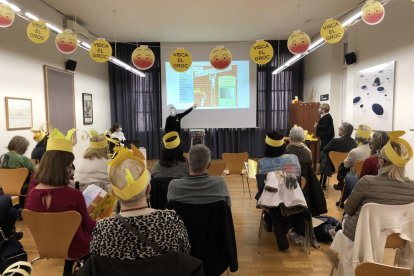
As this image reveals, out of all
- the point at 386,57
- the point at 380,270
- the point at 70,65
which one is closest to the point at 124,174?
the point at 380,270

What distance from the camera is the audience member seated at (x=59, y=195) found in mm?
2064

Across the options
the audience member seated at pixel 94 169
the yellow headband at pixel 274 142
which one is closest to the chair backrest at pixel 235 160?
the yellow headband at pixel 274 142

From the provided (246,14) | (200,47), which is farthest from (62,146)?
(200,47)

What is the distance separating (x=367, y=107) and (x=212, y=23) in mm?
3873

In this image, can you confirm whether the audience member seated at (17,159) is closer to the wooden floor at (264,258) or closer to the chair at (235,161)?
the wooden floor at (264,258)

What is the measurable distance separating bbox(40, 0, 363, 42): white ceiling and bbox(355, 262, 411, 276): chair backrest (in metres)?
5.37

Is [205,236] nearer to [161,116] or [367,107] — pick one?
[367,107]

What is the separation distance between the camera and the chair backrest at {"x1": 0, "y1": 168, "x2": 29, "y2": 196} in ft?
11.7

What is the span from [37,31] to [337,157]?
15.2 ft

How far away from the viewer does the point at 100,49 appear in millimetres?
5195

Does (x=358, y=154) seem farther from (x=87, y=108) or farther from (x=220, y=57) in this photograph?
(x=87, y=108)

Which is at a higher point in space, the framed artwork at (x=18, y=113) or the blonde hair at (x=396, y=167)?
the framed artwork at (x=18, y=113)

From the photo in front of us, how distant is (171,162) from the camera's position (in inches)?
117

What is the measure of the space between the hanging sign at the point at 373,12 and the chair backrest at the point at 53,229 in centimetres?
403
